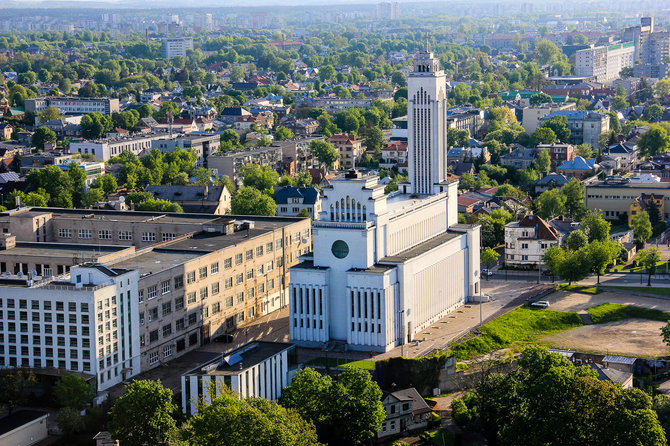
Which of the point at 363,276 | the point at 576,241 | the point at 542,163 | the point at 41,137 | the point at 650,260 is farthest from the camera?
the point at 41,137

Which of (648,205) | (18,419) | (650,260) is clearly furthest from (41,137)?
(18,419)

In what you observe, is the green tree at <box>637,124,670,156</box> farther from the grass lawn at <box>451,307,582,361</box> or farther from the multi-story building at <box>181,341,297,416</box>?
the multi-story building at <box>181,341,297,416</box>

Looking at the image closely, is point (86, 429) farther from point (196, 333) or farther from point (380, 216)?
point (380, 216)

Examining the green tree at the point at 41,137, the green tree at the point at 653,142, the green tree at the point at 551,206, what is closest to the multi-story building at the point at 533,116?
the green tree at the point at 653,142

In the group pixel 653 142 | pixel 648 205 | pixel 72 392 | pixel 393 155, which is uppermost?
pixel 653 142

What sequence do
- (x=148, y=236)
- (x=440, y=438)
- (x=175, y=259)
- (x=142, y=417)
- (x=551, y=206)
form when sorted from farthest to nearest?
1. (x=551, y=206)
2. (x=148, y=236)
3. (x=175, y=259)
4. (x=440, y=438)
5. (x=142, y=417)

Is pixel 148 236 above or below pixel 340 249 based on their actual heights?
below

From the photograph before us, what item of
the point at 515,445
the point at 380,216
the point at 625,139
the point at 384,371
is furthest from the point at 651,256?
the point at 625,139

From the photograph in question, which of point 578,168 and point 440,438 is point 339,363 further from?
point 578,168
